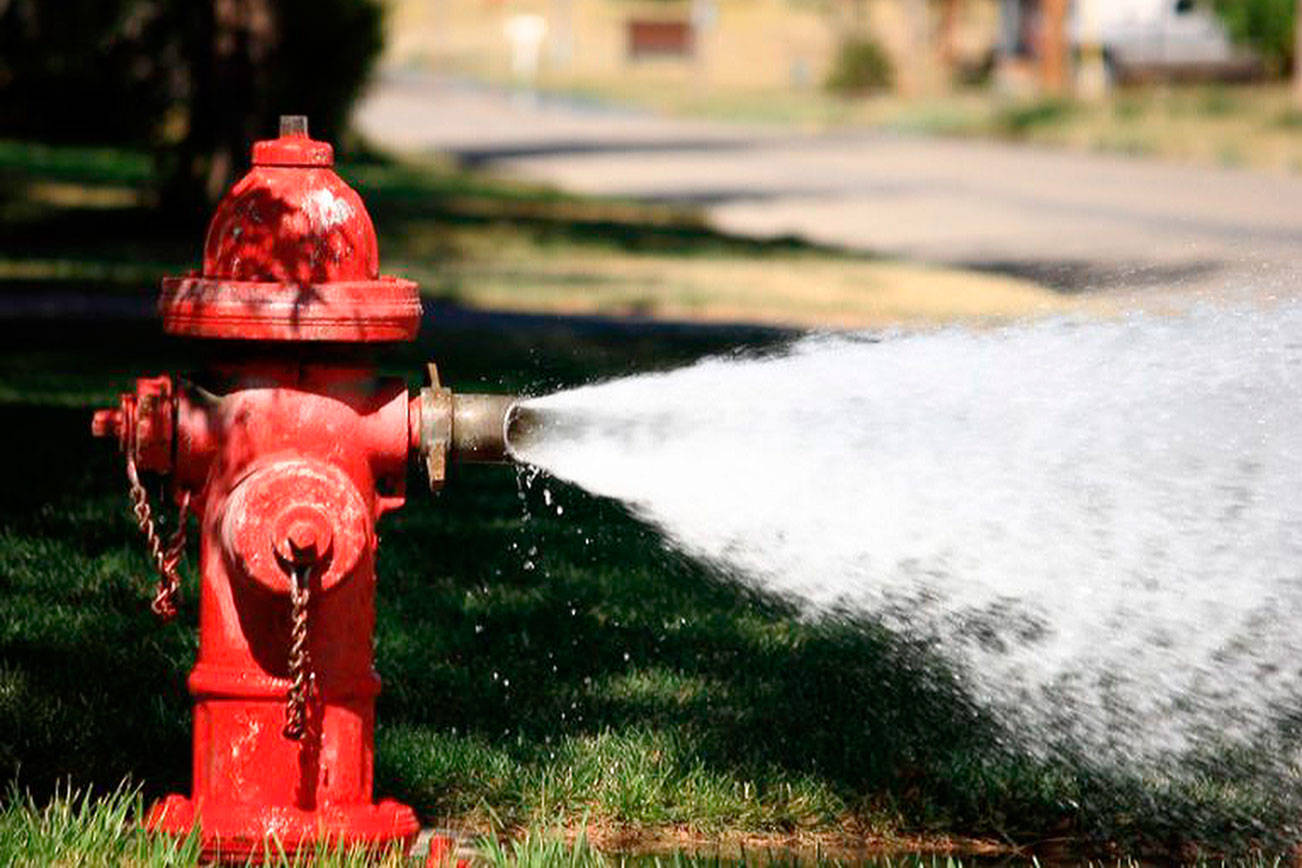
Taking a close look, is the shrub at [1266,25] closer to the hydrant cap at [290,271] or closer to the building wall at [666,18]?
the building wall at [666,18]

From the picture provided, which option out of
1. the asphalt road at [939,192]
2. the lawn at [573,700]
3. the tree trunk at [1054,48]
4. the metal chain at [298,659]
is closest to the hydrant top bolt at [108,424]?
the metal chain at [298,659]

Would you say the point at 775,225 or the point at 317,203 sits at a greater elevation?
the point at 317,203

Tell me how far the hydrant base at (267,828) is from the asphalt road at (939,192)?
5.27ft

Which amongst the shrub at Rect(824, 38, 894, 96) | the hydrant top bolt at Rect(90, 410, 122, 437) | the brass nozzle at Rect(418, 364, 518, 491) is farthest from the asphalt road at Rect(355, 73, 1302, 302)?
the shrub at Rect(824, 38, 894, 96)

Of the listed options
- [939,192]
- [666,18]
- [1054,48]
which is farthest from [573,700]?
[666,18]

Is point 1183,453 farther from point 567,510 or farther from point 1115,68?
point 1115,68

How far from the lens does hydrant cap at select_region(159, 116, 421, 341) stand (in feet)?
10.9

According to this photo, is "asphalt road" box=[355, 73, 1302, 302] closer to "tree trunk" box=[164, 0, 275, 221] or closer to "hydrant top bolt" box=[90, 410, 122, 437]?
"hydrant top bolt" box=[90, 410, 122, 437]

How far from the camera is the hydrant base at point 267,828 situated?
11.4 ft

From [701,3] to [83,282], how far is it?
61.6 metres

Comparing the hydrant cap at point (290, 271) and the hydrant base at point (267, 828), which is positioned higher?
the hydrant cap at point (290, 271)

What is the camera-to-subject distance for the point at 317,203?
339cm

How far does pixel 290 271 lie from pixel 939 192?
832 inches

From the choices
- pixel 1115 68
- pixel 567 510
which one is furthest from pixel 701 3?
pixel 567 510
